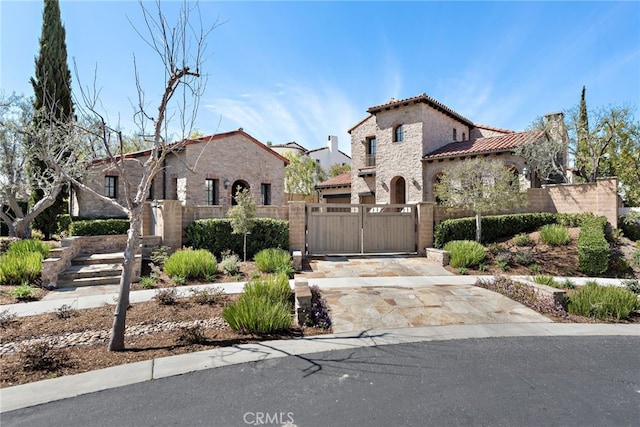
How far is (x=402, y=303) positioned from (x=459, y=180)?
8422 mm

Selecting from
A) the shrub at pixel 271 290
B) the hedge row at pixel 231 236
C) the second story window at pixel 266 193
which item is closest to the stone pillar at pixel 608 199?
the hedge row at pixel 231 236

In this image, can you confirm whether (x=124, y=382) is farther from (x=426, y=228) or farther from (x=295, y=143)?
(x=295, y=143)

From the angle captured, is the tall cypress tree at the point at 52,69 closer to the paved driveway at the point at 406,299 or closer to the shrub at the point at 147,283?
the shrub at the point at 147,283

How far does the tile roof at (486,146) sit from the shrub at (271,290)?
51.7 feet

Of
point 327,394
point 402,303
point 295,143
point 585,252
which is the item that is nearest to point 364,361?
point 327,394

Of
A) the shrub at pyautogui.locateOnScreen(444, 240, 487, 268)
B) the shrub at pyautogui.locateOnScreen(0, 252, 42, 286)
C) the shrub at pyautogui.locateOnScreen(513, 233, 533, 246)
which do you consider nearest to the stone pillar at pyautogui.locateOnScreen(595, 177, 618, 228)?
the shrub at pyautogui.locateOnScreen(513, 233, 533, 246)

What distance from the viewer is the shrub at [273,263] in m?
9.63

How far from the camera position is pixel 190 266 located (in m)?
8.89

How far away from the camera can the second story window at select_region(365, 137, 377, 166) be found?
23.7 meters

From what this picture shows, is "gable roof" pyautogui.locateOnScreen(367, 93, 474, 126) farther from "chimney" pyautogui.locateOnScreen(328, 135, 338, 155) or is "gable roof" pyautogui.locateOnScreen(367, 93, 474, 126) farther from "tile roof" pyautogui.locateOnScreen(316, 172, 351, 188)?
"chimney" pyautogui.locateOnScreen(328, 135, 338, 155)

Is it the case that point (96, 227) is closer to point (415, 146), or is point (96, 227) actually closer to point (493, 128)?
point (415, 146)

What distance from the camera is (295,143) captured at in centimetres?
4656

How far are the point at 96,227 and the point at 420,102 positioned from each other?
764 inches

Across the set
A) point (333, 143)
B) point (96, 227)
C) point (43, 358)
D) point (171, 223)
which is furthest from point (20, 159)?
point (333, 143)
